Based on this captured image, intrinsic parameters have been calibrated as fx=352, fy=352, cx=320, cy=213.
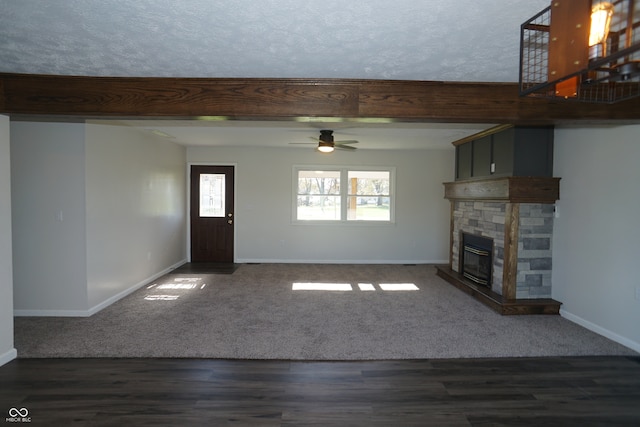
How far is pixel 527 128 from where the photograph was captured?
14.5 feet

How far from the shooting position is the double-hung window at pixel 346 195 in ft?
24.6

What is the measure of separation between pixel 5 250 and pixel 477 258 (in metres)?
5.54

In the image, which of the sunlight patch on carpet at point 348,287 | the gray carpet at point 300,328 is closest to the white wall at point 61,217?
the gray carpet at point 300,328

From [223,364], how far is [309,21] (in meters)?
2.73

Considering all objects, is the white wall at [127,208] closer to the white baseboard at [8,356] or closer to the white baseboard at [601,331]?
the white baseboard at [8,356]

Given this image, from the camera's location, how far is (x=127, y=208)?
16.2 feet

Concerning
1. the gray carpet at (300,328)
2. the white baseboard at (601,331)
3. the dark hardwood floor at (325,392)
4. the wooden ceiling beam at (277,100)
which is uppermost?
the wooden ceiling beam at (277,100)

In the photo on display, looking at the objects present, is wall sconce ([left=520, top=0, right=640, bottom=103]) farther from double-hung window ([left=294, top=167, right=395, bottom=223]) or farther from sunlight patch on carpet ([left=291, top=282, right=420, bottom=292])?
double-hung window ([left=294, top=167, right=395, bottom=223])

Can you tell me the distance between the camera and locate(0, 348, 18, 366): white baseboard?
2967 mm

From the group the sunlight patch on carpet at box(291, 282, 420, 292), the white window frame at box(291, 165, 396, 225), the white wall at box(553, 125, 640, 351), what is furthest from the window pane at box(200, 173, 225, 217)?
the white wall at box(553, 125, 640, 351)

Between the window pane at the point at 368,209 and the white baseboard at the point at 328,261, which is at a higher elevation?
the window pane at the point at 368,209

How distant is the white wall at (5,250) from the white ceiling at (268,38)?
2.15 ft

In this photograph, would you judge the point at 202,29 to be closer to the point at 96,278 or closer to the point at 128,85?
the point at 128,85

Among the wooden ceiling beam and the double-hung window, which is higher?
the wooden ceiling beam
